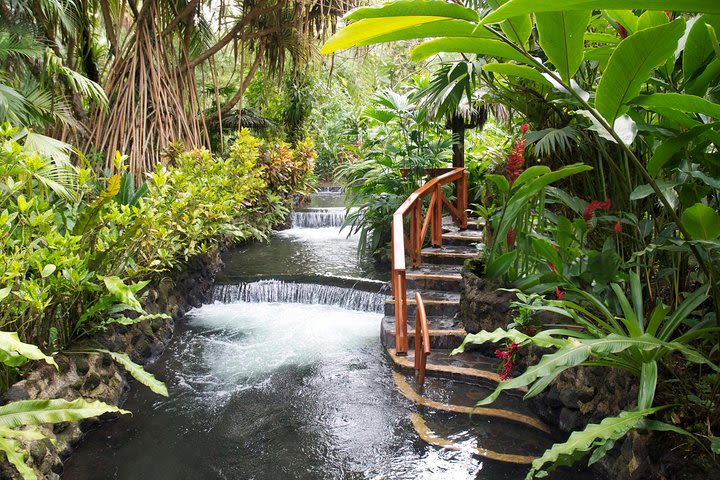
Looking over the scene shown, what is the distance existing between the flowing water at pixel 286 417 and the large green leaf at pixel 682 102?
2049mm

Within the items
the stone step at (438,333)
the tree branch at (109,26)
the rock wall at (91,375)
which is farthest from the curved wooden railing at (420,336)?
→ the tree branch at (109,26)

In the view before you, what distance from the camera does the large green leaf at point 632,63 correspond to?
141 cm

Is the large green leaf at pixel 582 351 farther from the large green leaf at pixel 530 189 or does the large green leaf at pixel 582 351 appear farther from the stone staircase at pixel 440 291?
the stone staircase at pixel 440 291

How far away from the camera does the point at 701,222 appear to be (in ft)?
6.56

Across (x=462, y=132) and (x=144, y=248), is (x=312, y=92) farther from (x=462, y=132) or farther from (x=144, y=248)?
(x=144, y=248)

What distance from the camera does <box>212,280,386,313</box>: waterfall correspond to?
20.4ft

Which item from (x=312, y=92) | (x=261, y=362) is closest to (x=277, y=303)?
(x=261, y=362)

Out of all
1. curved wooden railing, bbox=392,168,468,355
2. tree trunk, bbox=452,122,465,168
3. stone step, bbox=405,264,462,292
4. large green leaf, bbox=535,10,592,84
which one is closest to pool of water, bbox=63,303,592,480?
curved wooden railing, bbox=392,168,468,355

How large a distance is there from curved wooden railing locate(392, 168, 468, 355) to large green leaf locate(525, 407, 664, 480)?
196 centimetres

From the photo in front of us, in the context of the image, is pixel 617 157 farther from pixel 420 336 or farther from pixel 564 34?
pixel 564 34

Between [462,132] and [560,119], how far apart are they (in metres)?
3.21

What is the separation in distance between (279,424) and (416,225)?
8.10 feet

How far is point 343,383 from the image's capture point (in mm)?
4188

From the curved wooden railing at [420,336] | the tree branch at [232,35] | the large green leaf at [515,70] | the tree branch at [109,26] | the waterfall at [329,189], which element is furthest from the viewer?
Result: the waterfall at [329,189]
